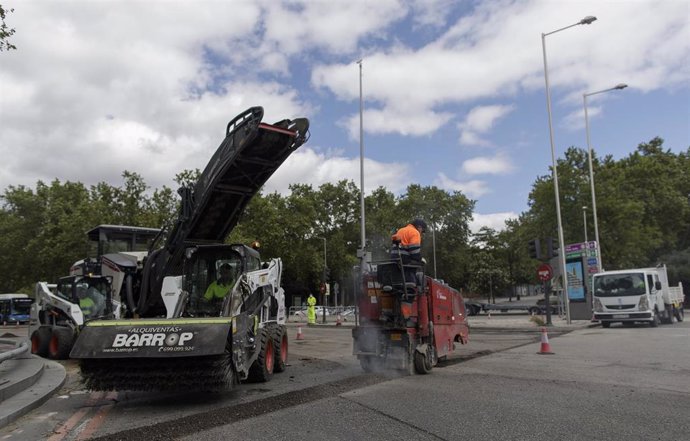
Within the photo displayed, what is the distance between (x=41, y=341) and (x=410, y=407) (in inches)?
464

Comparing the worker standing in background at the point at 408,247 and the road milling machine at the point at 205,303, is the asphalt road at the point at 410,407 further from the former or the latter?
the worker standing in background at the point at 408,247

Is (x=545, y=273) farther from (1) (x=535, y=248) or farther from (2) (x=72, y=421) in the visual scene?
(2) (x=72, y=421)

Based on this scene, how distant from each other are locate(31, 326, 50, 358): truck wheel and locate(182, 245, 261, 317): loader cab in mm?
7597

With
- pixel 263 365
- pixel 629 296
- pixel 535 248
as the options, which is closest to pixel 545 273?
pixel 535 248

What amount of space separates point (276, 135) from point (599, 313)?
18.8 m

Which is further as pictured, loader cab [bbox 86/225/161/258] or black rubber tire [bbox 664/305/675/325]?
black rubber tire [bbox 664/305/675/325]

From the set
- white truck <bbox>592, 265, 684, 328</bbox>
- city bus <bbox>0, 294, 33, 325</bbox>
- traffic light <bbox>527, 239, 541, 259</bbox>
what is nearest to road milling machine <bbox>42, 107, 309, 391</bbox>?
traffic light <bbox>527, 239, 541, 259</bbox>

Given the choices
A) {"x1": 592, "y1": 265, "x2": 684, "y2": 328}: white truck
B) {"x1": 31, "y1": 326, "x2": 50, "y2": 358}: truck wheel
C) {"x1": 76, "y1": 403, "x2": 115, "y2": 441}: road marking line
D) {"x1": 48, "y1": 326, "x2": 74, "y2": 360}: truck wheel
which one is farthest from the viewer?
{"x1": 592, "y1": 265, "x2": 684, "y2": 328}: white truck

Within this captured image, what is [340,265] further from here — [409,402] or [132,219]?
[409,402]

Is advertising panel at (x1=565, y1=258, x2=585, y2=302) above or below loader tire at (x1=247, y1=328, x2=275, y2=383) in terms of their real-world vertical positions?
above

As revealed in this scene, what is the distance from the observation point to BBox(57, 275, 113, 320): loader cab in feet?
46.8

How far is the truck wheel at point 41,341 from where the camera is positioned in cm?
1409

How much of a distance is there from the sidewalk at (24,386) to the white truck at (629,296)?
20.2m

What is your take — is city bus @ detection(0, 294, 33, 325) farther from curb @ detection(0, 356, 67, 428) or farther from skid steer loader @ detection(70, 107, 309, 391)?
skid steer loader @ detection(70, 107, 309, 391)
